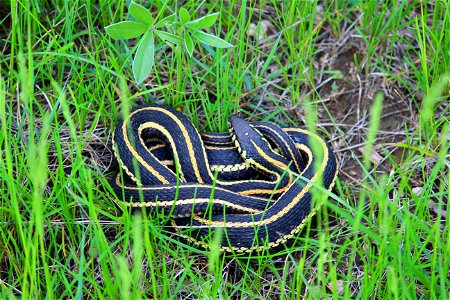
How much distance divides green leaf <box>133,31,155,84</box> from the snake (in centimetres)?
26

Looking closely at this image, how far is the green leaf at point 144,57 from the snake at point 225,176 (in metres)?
0.26

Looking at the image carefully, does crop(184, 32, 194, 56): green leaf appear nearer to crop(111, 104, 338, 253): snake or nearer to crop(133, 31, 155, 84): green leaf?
crop(133, 31, 155, 84): green leaf

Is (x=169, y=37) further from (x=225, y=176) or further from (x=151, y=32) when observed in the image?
(x=225, y=176)

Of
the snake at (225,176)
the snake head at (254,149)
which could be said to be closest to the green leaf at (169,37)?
the snake at (225,176)

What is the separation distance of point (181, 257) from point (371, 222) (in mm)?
962

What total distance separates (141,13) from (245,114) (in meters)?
0.98

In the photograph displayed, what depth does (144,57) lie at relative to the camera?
10.2ft

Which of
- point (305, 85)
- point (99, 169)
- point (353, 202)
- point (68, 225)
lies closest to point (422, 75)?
point (305, 85)

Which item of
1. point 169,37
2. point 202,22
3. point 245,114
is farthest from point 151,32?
point 245,114

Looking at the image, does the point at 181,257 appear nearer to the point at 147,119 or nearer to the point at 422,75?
the point at 147,119

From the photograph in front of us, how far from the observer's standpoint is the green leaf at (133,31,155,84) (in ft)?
10.1

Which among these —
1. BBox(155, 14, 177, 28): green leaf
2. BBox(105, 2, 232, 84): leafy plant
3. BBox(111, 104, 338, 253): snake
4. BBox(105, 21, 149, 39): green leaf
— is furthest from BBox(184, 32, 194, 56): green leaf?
BBox(111, 104, 338, 253): snake

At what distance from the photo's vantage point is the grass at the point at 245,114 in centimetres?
279

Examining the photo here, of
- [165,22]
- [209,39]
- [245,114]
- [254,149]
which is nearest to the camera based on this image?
[165,22]
